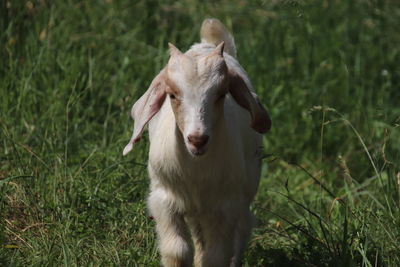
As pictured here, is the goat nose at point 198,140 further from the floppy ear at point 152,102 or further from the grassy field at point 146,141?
the grassy field at point 146,141

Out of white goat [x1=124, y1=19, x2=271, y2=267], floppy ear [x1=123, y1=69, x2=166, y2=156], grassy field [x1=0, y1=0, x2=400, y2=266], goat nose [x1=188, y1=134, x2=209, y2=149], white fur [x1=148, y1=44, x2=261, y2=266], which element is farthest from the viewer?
grassy field [x1=0, y1=0, x2=400, y2=266]

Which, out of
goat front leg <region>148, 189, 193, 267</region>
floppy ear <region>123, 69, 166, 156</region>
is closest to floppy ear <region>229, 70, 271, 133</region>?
floppy ear <region>123, 69, 166, 156</region>

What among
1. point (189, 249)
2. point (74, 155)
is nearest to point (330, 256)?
point (189, 249)

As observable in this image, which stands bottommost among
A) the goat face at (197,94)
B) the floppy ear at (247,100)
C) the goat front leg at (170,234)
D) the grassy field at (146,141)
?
the grassy field at (146,141)

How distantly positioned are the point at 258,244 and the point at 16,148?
160 centimetres

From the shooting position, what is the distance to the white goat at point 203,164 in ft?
13.6

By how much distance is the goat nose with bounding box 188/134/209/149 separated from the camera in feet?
12.8

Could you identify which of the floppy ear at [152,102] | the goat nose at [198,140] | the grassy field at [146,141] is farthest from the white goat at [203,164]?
the grassy field at [146,141]

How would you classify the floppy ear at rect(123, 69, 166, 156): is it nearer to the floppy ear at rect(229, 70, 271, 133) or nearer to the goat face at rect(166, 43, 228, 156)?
the goat face at rect(166, 43, 228, 156)

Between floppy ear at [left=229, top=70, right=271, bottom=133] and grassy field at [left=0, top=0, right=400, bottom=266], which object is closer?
floppy ear at [left=229, top=70, right=271, bottom=133]

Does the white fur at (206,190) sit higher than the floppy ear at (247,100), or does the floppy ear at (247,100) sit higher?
the floppy ear at (247,100)

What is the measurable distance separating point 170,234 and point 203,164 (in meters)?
0.43

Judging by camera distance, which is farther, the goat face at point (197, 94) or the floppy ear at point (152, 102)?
the floppy ear at point (152, 102)

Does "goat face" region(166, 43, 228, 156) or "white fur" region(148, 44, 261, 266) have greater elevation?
"goat face" region(166, 43, 228, 156)
